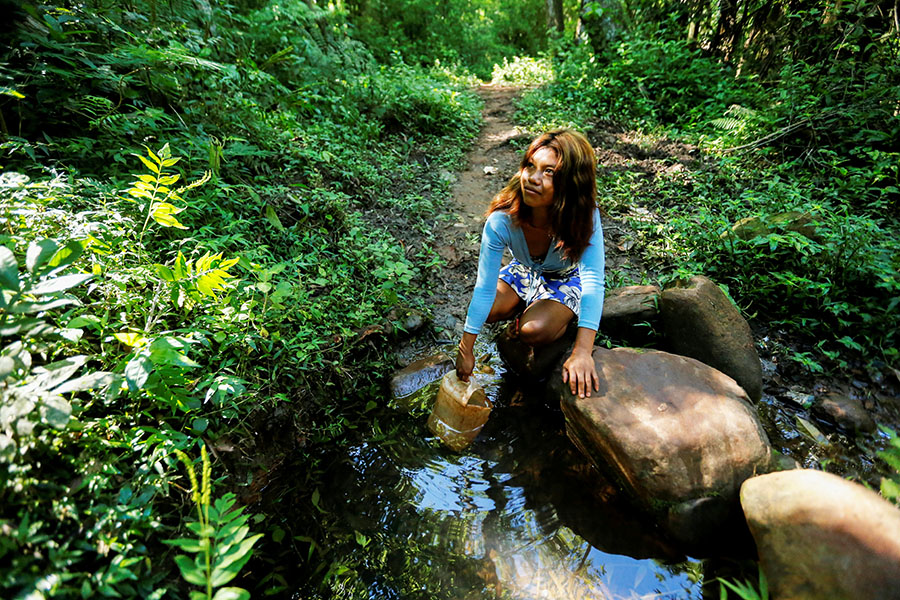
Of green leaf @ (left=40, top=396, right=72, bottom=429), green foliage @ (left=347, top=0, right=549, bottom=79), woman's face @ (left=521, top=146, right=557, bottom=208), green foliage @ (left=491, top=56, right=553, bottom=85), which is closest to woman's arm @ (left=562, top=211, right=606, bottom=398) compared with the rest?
woman's face @ (left=521, top=146, right=557, bottom=208)

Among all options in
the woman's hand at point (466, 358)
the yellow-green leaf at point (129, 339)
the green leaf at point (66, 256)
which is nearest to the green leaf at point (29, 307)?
the green leaf at point (66, 256)

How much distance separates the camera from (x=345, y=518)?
2158 millimetres

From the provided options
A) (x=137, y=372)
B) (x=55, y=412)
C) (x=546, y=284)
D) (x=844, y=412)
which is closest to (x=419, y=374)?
(x=546, y=284)

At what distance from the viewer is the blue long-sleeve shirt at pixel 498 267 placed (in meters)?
2.51

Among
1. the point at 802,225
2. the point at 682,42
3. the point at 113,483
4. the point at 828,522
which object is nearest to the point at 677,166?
the point at 802,225

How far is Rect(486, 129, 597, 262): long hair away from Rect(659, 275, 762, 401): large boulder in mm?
846

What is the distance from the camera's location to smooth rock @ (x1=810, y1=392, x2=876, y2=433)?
8.43 ft

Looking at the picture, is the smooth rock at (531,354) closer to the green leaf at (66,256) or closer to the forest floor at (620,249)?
the forest floor at (620,249)

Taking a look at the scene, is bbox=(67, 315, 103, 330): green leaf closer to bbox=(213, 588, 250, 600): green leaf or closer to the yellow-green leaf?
the yellow-green leaf

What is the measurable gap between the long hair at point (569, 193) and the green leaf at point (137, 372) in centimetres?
202

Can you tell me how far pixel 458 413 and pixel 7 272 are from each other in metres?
2.10

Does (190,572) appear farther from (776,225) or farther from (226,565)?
(776,225)

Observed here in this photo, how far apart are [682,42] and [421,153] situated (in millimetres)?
5089

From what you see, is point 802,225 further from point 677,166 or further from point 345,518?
point 345,518
